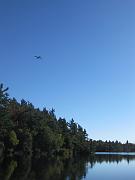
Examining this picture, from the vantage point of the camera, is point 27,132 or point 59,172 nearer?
point 59,172

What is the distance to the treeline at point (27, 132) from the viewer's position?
100625 millimetres

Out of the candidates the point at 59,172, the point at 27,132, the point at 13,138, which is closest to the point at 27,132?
the point at 27,132

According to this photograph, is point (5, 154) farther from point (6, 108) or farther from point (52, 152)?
point (52, 152)

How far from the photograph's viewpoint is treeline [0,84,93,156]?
101 m

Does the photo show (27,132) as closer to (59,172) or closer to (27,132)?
(27,132)

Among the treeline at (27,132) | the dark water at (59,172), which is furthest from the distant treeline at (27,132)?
the dark water at (59,172)

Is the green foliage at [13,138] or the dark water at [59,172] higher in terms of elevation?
the green foliage at [13,138]

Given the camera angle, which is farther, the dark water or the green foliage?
the green foliage

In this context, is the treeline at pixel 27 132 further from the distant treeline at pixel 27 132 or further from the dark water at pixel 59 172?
the dark water at pixel 59 172

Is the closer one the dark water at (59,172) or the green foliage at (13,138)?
the dark water at (59,172)

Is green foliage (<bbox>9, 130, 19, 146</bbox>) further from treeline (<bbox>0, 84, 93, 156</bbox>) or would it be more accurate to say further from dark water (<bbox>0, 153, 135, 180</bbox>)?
dark water (<bbox>0, 153, 135, 180</bbox>)

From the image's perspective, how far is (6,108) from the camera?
333ft

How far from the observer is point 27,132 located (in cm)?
10981

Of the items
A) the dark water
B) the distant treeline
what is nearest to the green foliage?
the distant treeline
